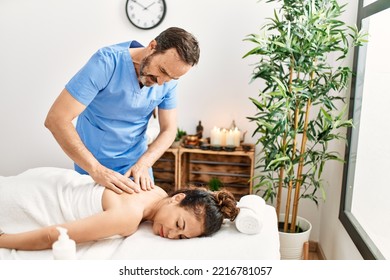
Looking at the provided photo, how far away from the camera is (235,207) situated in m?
1.35

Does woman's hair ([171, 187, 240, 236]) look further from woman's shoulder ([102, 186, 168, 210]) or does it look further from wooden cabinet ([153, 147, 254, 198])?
wooden cabinet ([153, 147, 254, 198])

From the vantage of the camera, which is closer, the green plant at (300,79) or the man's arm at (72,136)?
the man's arm at (72,136)

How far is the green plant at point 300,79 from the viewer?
65.1 inches

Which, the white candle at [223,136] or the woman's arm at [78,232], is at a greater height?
the white candle at [223,136]

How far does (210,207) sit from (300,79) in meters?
0.83

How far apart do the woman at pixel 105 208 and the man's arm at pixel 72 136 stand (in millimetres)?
39

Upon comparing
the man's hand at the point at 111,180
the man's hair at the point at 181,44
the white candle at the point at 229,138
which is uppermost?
the man's hair at the point at 181,44

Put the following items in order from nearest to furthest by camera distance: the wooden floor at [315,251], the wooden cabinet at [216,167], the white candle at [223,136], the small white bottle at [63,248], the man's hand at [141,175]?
the small white bottle at [63,248]
the man's hand at [141,175]
the white candle at [223,136]
the wooden cabinet at [216,167]
the wooden floor at [315,251]

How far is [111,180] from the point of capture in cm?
129

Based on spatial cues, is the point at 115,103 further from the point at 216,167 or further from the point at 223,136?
the point at 216,167

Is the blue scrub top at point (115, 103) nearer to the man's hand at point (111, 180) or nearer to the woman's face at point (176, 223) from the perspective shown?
the man's hand at point (111, 180)

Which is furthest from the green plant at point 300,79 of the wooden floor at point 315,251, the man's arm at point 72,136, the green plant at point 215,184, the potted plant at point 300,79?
the man's arm at point 72,136

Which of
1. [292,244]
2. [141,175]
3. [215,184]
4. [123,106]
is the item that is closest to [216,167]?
[215,184]

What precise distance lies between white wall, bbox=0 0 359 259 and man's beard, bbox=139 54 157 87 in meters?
0.18
